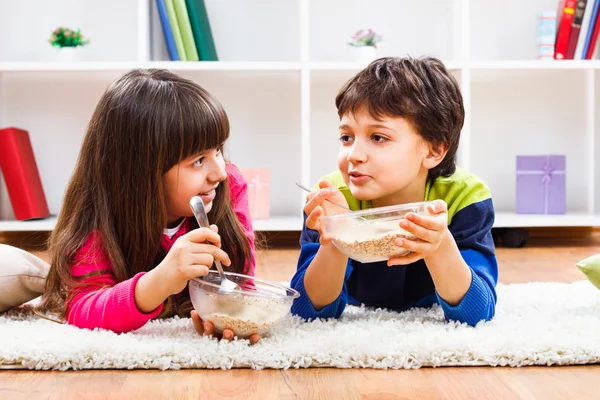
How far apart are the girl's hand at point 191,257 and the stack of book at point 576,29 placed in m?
1.88

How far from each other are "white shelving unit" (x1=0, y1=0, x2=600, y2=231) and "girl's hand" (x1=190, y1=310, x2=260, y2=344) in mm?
1617

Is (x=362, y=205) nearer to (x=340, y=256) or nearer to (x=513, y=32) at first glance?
(x=340, y=256)

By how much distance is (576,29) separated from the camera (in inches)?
102

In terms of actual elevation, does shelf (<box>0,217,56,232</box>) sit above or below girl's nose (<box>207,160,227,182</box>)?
below

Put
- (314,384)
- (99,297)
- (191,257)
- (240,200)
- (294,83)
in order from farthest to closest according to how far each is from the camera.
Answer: (294,83)
(240,200)
(99,297)
(191,257)
(314,384)

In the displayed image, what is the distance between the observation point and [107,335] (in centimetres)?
109

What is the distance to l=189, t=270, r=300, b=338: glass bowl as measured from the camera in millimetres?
1066

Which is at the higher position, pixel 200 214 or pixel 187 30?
pixel 187 30

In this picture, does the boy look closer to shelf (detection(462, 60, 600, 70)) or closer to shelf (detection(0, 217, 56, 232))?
shelf (detection(462, 60, 600, 70))

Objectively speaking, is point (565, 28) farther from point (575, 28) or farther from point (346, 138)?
point (346, 138)

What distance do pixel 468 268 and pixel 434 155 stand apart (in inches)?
7.4

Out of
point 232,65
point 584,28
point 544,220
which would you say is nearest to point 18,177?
point 232,65

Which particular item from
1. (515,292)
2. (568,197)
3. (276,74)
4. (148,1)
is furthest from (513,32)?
(515,292)

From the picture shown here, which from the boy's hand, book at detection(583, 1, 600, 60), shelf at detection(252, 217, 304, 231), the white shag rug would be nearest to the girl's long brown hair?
the white shag rug
